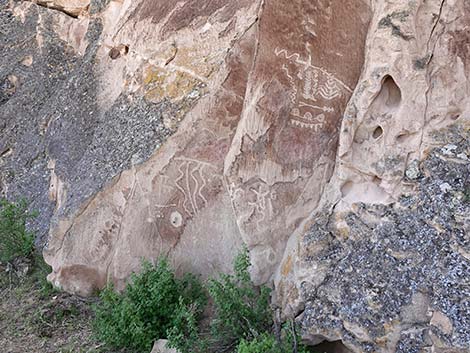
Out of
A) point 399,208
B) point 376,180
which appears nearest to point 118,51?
point 376,180

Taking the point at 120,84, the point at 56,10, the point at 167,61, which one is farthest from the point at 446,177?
the point at 56,10

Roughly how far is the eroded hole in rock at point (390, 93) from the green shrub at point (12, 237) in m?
3.09

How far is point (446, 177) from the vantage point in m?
2.66

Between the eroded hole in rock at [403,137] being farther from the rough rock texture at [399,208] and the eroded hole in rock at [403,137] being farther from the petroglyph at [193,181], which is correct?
the petroglyph at [193,181]

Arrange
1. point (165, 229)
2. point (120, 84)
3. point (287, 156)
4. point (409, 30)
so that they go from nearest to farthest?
point (409, 30) → point (287, 156) → point (165, 229) → point (120, 84)

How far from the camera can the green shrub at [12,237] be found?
4582mm

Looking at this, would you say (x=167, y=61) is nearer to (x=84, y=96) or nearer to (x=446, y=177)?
(x=84, y=96)

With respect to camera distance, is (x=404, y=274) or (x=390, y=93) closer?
(x=404, y=274)

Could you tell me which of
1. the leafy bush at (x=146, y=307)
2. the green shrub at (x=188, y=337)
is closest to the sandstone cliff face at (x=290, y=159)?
the leafy bush at (x=146, y=307)

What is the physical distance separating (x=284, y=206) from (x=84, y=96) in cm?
221

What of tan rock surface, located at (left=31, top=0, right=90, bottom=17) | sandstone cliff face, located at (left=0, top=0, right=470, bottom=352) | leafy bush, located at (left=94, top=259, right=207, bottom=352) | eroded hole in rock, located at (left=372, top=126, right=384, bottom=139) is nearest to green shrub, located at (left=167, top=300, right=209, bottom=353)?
leafy bush, located at (left=94, top=259, right=207, bottom=352)

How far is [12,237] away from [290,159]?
2529 mm

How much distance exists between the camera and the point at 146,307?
3439 millimetres

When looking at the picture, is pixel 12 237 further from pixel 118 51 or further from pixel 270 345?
pixel 270 345
